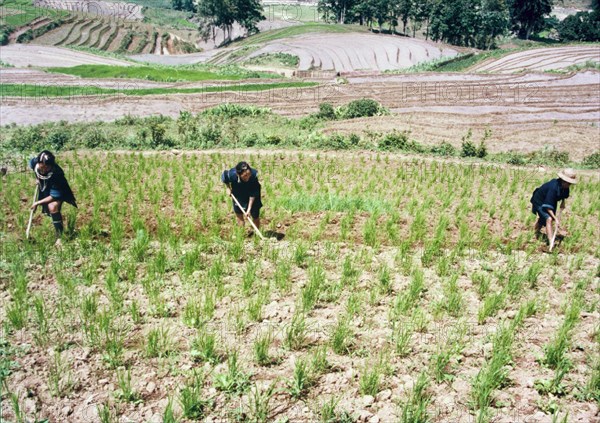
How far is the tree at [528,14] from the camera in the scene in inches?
2633

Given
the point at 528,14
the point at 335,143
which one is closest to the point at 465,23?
the point at 528,14

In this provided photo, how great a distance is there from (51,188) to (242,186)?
294cm

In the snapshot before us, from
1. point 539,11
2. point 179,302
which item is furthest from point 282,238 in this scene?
point 539,11

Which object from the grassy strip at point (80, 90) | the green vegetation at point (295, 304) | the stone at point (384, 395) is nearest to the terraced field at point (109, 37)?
the grassy strip at point (80, 90)

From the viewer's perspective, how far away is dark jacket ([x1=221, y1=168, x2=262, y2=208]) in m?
6.89

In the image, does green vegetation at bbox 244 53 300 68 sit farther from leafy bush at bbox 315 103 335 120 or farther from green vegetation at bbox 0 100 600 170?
green vegetation at bbox 0 100 600 170

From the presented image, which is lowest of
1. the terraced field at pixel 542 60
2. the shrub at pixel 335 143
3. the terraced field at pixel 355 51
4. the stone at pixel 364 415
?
the stone at pixel 364 415

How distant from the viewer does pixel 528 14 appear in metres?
67.8

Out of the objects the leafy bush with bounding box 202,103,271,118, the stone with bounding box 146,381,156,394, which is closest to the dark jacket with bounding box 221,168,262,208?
the stone with bounding box 146,381,156,394

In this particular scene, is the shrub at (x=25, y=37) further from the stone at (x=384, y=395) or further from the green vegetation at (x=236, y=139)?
the stone at (x=384, y=395)

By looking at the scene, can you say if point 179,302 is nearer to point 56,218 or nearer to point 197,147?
point 56,218

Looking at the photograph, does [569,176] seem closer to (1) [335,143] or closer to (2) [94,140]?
(1) [335,143]

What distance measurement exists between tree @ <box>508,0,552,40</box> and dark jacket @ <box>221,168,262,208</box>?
250 ft

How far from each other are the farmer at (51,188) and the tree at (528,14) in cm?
7792
